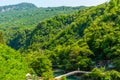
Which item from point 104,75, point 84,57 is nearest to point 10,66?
point 104,75

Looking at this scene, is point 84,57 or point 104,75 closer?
point 104,75

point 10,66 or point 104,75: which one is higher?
point 10,66

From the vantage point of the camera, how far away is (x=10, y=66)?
46.5 meters

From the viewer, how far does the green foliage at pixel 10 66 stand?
42706mm

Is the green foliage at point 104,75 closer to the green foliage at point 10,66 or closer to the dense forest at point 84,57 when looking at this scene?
the dense forest at point 84,57

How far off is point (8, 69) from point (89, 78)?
24.5 metres

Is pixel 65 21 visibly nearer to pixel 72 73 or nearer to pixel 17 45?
pixel 17 45

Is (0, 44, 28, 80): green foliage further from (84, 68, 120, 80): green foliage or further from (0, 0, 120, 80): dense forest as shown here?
(84, 68, 120, 80): green foliage

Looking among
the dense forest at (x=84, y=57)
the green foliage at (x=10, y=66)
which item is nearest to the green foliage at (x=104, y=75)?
the dense forest at (x=84, y=57)

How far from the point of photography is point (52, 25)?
534 feet

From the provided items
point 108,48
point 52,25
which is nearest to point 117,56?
point 108,48

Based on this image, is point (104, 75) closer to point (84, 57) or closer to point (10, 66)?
point (84, 57)

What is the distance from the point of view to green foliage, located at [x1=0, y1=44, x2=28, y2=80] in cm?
4271

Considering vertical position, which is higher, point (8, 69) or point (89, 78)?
point (8, 69)
